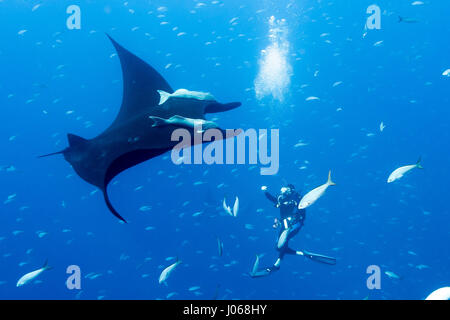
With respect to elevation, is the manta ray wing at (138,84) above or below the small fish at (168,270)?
above

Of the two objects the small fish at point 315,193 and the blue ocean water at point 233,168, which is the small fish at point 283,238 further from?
the blue ocean water at point 233,168

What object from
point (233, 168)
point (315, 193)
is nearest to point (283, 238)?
point (315, 193)

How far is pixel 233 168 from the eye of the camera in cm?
2016

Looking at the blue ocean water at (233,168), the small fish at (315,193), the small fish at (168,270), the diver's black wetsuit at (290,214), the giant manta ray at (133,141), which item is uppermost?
the blue ocean water at (233,168)

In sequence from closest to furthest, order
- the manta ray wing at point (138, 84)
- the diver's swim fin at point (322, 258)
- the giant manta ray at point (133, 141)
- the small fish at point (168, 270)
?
the giant manta ray at point (133, 141) → the manta ray wing at point (138, 84) → the small fish at point (168, 270) → the diver's swim fin at point (322, 258)

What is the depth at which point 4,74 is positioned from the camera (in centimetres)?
3606

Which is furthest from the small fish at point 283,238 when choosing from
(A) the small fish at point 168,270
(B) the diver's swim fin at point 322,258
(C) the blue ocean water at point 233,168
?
(C) the blue ocean water at point 233,168

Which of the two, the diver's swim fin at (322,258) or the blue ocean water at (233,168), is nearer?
the diver's swim fin at (322,258)

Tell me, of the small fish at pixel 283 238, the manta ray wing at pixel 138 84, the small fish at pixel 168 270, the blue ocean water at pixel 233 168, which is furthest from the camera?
the blue ocean water at pixel 233 168

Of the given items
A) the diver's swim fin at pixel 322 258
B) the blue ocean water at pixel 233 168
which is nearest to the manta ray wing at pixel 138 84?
the diver's swim fin at pixel 322 258

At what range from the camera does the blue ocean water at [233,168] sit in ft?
80.0

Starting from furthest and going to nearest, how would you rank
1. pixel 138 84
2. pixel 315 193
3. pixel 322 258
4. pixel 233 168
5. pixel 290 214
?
pixel 233 168 < pixel 322 258 < pixel 290 214 < pixel 315 193 < pixel 138 84

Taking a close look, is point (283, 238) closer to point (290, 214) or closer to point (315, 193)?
point (290, 214)

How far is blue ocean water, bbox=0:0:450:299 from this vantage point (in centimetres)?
2439
